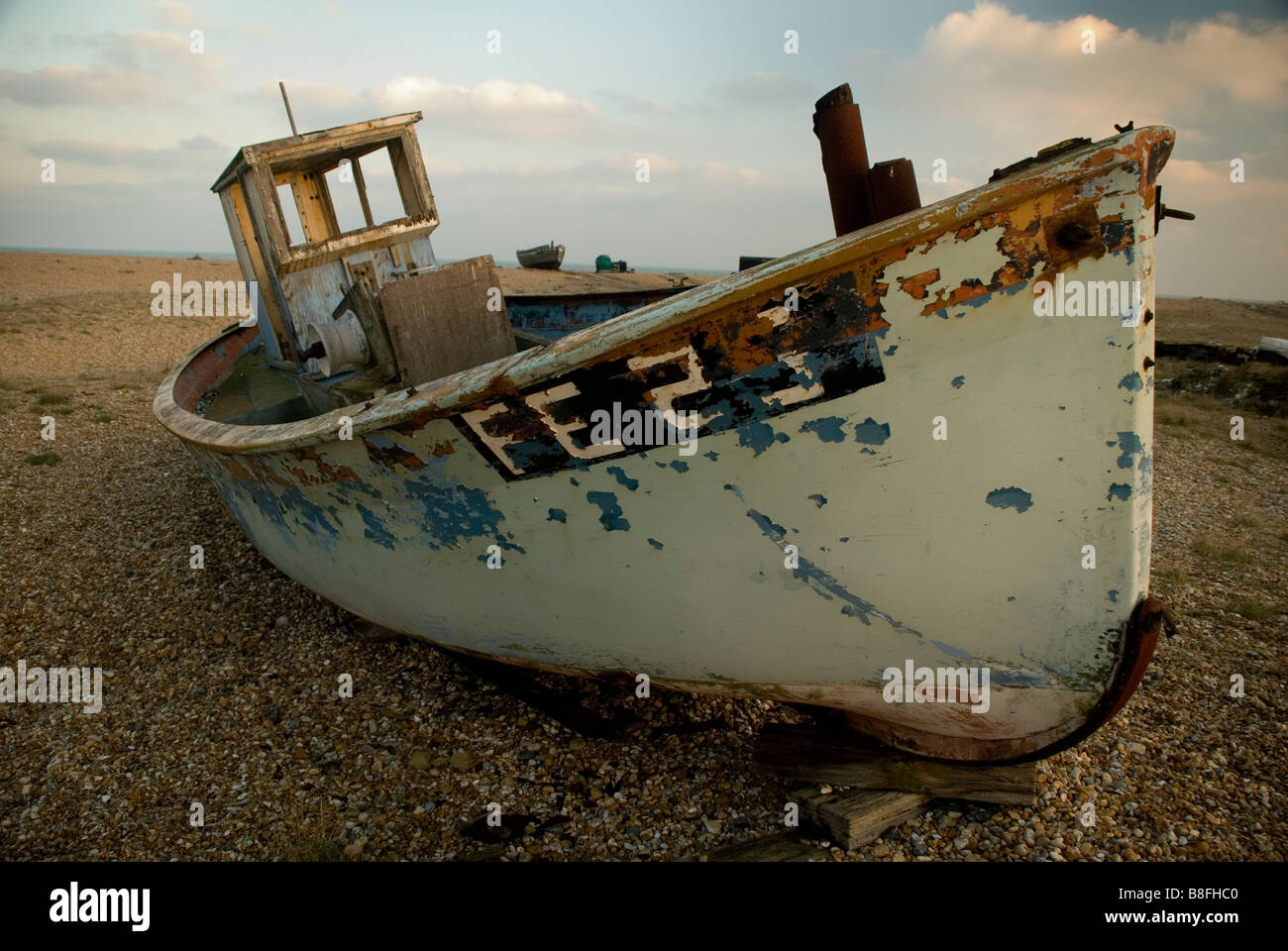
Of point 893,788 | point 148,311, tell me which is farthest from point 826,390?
point 148,311

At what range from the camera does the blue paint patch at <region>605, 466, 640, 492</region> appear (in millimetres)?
2523

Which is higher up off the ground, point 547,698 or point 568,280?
point 568,280

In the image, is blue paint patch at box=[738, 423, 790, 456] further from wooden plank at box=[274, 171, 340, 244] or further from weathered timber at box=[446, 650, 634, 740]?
wooden plank at box=[274, 171, 340, 244]

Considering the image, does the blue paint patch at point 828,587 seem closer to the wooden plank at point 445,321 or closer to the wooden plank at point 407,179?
the wooden plank at point 445,321

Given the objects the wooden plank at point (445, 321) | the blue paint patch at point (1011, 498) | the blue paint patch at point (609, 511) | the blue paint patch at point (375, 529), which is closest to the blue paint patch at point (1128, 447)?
the blue paint patch at point (1011, 498)

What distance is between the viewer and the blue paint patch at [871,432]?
229cm

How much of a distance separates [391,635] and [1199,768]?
408 centimetres

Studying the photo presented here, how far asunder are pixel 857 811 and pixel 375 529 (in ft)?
7.64

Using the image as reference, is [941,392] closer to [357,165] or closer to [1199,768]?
[1199,768]

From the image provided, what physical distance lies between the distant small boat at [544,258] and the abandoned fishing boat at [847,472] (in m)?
23.4

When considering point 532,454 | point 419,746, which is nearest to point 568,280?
point 419,746

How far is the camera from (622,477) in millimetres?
2537

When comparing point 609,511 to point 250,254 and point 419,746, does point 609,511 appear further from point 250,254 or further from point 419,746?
point 250,254

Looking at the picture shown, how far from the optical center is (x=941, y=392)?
2238 millimetres
